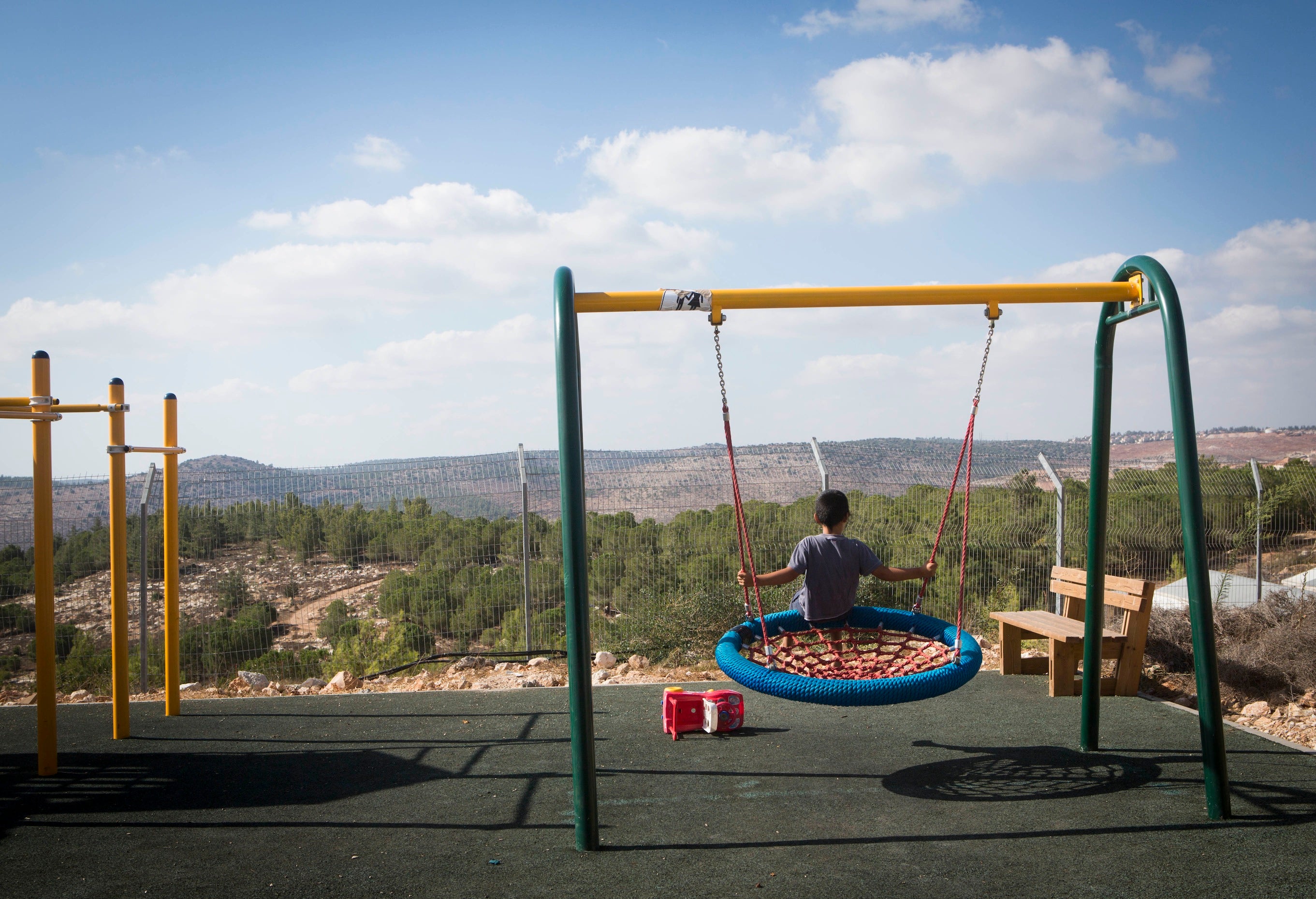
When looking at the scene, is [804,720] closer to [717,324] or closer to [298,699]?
→ [717,324]

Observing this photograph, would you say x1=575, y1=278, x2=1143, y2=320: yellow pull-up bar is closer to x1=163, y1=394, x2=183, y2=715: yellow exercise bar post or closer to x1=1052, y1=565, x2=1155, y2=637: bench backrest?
x1=1052, y1=565, x2=1155, y2=637: bench backrest

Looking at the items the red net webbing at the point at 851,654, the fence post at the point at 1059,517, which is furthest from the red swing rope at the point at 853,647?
the fence post at the point at 1059,517

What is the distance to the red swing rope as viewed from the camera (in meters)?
4.41

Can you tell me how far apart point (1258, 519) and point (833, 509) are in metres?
6.07

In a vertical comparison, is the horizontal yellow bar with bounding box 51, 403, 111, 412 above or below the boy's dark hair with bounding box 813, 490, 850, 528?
above

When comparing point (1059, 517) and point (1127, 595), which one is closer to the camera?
point (1127, 595)

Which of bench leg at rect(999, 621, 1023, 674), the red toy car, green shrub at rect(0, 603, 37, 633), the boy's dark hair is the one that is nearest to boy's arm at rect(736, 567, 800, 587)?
the boy's dark hair

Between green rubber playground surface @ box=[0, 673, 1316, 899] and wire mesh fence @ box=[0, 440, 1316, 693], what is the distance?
2.43 metres

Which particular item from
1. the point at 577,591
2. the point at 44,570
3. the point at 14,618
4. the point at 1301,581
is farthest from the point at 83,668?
the point at 1301,581

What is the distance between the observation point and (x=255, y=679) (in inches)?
296

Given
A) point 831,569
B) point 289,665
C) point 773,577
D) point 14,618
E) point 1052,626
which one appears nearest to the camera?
point 773,577

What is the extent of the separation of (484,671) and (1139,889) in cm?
568

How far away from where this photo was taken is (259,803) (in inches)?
164

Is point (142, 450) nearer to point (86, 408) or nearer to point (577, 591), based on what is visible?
point (86, 408)
